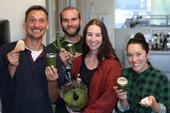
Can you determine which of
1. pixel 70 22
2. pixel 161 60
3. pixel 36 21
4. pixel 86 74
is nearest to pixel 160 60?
pixel 161 60

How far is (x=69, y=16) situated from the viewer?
8.26ft

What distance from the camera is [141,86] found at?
6.46 feet

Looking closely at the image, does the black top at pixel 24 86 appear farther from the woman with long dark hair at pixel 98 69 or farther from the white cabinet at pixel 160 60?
the white cabinet at pixel 160 60

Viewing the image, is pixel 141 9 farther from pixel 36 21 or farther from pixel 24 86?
pixel 24 86

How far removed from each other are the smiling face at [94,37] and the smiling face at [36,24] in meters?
0.28

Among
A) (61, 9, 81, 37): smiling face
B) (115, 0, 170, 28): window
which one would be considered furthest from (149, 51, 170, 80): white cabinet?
(115, 0, 170, 28): window

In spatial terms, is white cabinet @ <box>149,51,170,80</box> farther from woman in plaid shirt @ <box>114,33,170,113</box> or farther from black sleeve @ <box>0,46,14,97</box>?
black sleeve @ <box>0,46,14,97</box>

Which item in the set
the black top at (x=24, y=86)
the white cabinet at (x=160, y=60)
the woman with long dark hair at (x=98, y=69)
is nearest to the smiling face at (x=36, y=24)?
the black top at (x=24, y=86)

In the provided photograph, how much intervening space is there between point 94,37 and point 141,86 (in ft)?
1.36

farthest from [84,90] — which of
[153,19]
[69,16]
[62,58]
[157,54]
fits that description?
[153,19]

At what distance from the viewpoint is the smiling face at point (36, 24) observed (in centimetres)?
204

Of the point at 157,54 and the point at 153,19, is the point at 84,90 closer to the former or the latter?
the point at 157,54

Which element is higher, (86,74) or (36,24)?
(36,24)

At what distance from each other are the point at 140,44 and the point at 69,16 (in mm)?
712
